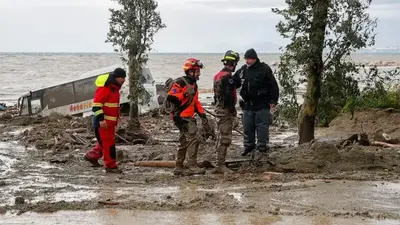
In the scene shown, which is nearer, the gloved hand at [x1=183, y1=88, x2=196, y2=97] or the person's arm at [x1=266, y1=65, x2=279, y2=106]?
the gloved hand at [x1=183, y1=88, x2=196, y2=97]

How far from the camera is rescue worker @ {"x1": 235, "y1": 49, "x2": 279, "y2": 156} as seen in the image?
1062cm

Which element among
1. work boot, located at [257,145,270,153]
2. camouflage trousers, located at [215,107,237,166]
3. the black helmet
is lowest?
work boot, located at [257,145,270,153]

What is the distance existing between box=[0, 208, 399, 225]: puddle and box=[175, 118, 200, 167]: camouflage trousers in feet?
8.87

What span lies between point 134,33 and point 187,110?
6.58 meters

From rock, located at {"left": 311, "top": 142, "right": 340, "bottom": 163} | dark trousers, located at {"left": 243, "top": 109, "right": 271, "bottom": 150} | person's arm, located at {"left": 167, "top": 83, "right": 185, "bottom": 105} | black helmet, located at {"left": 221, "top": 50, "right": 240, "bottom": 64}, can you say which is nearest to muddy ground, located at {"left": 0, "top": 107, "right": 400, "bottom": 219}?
rock, located at {"left": 311, "top": 142, "right": 340, "bottom": 163}

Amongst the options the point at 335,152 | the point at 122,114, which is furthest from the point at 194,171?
the point at 122,114

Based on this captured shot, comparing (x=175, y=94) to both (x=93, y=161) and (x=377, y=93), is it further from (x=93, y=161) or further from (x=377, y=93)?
(x=377, y=93)

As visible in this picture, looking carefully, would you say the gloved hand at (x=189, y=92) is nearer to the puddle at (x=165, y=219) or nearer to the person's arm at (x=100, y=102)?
the person's arm at (x=100, y=102)

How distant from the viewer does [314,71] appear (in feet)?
35.5

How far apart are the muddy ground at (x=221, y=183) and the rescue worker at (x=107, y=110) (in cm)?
37

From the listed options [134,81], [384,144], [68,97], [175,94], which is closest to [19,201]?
[175,94]

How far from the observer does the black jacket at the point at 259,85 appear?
10641mm

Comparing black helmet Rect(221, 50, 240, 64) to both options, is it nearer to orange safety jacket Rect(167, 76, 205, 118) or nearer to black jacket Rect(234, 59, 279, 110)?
orange safety jacket Rect(167, 76, 205, 118)

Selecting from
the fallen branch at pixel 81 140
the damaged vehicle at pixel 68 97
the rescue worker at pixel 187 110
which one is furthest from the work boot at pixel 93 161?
the damaged vehicle at pixel 68 97
